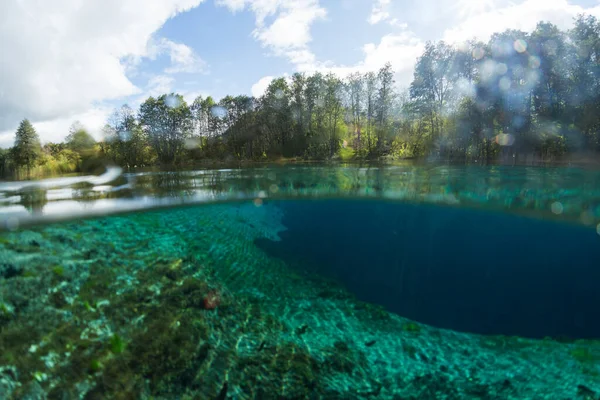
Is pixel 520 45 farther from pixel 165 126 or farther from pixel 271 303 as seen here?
pixel 165 126

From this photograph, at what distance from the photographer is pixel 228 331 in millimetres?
5836

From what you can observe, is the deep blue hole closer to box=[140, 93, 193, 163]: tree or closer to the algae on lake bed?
the algae on lake bed

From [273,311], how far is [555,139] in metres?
33.1

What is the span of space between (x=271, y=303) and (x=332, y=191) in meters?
11.1

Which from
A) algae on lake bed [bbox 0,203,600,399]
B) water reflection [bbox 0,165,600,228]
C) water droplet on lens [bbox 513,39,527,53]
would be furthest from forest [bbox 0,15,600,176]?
algae on lake bed [bbox 0,203,600,399]

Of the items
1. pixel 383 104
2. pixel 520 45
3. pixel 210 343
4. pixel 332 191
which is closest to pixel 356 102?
pixel 383 104

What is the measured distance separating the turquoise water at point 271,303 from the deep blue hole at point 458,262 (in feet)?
0.44

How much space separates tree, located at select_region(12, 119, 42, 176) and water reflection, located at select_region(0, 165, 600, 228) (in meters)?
6.44

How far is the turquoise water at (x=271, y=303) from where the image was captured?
4680 mm

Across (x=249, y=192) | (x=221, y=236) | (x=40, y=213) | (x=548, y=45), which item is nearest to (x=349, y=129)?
(x=548, y=45)

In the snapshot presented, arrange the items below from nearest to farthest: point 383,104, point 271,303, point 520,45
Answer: point 271,303, point 520,45, point 383,104

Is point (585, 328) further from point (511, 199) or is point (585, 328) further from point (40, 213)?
point (40, 213)

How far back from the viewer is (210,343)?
5.36 metres

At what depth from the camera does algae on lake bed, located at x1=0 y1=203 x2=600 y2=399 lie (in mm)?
Answer: 4441
